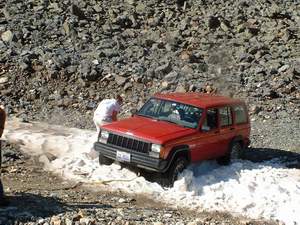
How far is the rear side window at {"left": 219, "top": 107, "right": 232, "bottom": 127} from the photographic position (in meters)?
12.2

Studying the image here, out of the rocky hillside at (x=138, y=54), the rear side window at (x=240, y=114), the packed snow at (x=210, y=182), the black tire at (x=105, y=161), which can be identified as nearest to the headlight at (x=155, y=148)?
the packed snow at (x=210, y=182)

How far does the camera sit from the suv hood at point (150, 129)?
10.5 m

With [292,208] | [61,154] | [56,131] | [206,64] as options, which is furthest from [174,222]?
[206,64]

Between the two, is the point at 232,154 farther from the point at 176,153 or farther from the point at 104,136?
the point at 104,136

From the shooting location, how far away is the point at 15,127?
1477 centimetres

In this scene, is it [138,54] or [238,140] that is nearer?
[238,140]

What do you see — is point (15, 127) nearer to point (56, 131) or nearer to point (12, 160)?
point (56, 131)

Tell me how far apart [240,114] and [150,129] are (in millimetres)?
3090

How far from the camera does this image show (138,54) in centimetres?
2161

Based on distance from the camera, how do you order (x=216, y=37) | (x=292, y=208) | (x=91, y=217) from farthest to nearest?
(x=216, y=37) < (x=292, y=208) < (x=91, y=217)

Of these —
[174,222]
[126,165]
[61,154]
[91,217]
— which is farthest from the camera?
[61,154]

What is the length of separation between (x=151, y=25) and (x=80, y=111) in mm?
7727

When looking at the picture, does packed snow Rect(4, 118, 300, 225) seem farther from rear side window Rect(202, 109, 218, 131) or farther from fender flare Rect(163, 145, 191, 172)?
rear side window Rect(202, 109, 218, 131)

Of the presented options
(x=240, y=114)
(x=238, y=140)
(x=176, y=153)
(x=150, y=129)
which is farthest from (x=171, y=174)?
(x=240, y=114)
